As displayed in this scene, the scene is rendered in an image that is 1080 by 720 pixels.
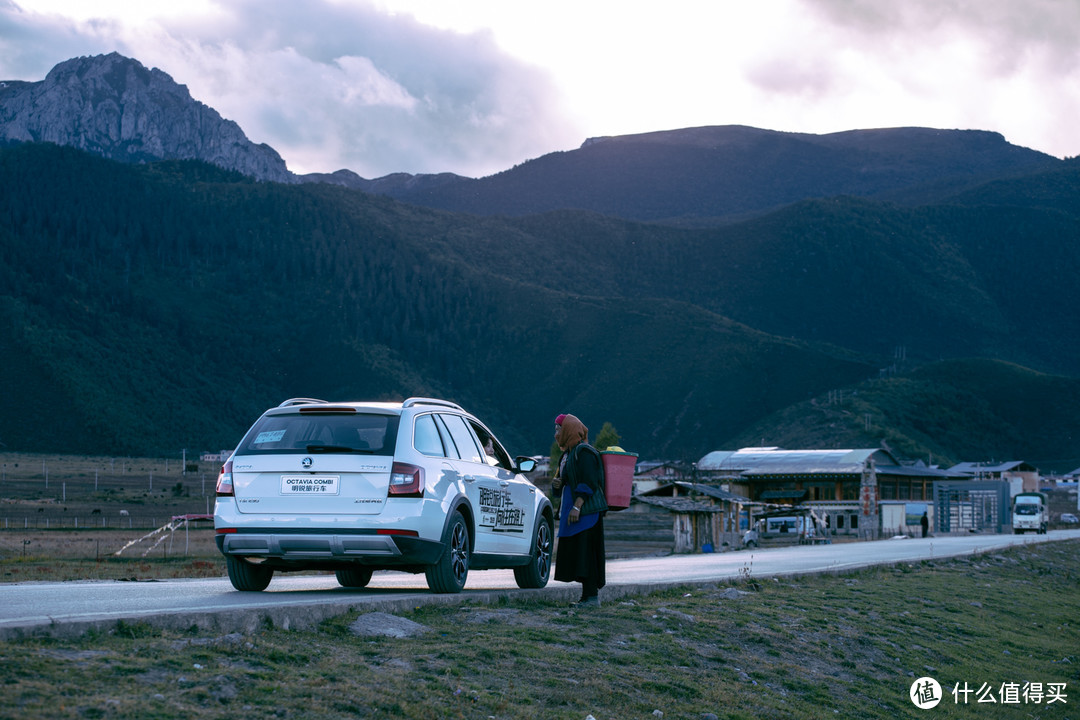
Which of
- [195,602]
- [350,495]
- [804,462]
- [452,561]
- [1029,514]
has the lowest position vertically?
[1029,514]

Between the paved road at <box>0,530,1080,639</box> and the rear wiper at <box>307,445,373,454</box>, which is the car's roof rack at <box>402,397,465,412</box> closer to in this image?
the rear wiper at <box>307,445,373,454</box>

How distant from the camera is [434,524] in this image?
11.6 metres

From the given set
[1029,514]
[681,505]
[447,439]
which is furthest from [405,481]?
[1029,514]

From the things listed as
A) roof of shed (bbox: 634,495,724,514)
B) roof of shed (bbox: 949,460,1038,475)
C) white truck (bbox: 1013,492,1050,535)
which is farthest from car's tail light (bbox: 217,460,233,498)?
roof of shed (bbox: 949,460,1038,475)

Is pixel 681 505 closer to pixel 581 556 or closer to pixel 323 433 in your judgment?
pixel 581 556

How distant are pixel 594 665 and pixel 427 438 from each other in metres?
3.35

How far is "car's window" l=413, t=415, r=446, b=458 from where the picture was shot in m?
11.9

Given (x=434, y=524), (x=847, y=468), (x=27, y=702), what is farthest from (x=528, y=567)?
(x=847, y=468)

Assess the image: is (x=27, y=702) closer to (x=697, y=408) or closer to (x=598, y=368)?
(x=697, y=408)

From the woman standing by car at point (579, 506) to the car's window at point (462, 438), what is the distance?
41.6 inches

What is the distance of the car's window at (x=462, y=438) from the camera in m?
12.9

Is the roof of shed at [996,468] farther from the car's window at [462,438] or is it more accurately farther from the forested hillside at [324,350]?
the car's window at [462,438]

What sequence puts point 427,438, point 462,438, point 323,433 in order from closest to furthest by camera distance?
1. point 323,433
2. point 427,438
3. point 462,438

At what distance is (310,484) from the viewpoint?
11.5 m
